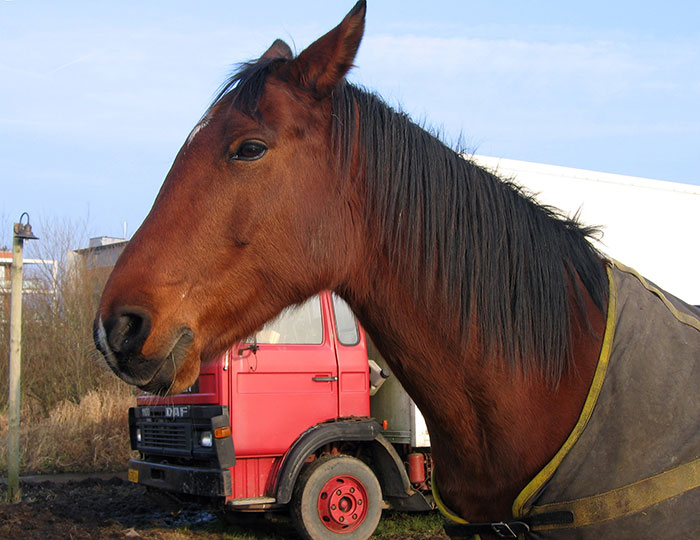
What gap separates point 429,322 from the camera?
2.02 metres

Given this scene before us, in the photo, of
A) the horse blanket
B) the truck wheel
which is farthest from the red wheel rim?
the horse blanket

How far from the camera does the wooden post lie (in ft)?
27.0

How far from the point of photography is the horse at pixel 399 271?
1931 mm

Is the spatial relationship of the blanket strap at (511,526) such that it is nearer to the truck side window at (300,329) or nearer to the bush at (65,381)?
the truck side window at (300,329)

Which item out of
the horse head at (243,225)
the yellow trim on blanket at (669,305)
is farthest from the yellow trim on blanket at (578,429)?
the horse head at (243,225)

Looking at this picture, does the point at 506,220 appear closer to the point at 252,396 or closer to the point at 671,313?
the point at 671,313

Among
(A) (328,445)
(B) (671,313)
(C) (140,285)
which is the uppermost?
(C) (140,285)

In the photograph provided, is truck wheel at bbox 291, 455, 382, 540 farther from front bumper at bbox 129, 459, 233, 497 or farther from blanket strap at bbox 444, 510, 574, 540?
blanket strap at bbox 444, 510, 574, 540

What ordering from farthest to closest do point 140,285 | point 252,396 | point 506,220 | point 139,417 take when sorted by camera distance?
point 139,417 → point 252,396 → point 506,220 → point 140,285

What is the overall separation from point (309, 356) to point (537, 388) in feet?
15.8

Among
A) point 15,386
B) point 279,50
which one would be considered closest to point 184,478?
point 15,386

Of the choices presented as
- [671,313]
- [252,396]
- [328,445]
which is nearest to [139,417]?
[252,396]

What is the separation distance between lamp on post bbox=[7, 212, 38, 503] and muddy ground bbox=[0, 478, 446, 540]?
0.31 meters

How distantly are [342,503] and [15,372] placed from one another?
475 centimetres
